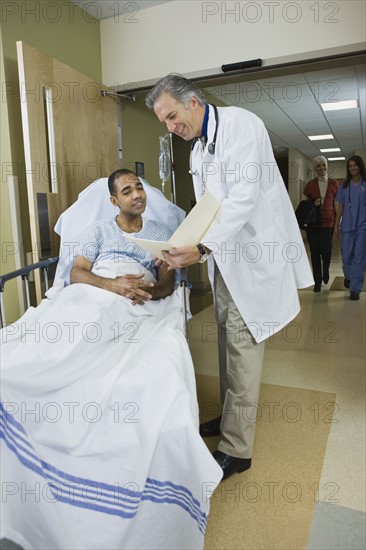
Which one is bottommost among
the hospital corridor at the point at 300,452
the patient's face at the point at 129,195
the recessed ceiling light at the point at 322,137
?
the hospital corridor at the point at 300,452

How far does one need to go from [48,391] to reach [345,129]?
863cm

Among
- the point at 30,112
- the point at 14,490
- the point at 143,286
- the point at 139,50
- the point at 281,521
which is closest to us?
the point at 14,490

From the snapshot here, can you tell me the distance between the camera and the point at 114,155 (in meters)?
3.34

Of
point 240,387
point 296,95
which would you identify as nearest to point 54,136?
point 240,387

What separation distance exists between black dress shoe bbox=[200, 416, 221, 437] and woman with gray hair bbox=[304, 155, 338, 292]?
3.39m

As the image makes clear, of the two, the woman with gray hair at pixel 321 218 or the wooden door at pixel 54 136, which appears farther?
the woman with gray hair at pixel 321 218

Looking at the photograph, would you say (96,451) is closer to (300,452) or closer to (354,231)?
(300,452)

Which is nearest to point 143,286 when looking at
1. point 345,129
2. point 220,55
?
point 220,55

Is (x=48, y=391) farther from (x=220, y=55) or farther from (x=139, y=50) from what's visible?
(x=139, y=50)

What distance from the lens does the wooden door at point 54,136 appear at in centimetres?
240

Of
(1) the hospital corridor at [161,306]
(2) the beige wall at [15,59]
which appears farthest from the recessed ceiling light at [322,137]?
(2) the beige wall at [15,59]

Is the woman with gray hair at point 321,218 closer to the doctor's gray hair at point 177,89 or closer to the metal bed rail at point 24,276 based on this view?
the metal bed rail at point 24,276

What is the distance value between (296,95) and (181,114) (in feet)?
15.1

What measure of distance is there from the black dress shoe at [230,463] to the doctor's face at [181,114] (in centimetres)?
137
